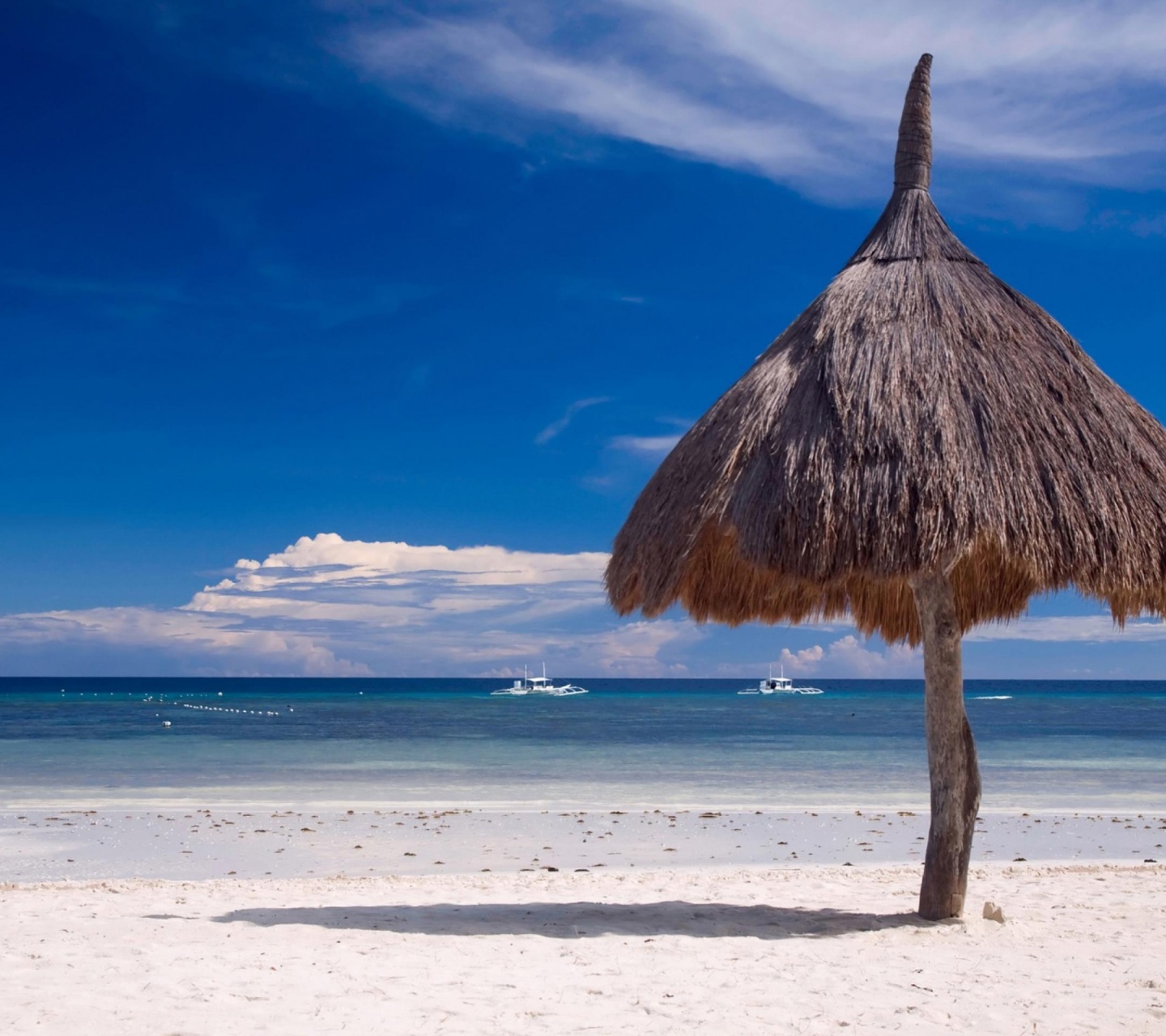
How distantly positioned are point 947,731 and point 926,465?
1647mm

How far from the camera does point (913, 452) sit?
5141mm

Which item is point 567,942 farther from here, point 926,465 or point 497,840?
point 497,840

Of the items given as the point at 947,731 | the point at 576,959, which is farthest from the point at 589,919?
the point at 947,731

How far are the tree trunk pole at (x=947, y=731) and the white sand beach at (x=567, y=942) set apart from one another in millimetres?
525

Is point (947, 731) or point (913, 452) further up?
point (913, 452)

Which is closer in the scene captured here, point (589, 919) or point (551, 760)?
point (589, 919)

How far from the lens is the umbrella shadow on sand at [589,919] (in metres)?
5.98

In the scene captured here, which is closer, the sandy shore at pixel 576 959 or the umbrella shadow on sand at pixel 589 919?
the sandy shore at pixel 576 959

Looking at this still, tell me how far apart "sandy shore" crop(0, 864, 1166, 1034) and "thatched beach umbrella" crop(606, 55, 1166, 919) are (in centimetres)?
94

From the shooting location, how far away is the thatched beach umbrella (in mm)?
5051

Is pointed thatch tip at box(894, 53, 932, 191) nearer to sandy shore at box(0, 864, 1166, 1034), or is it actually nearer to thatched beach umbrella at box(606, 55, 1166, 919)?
thatched beach umbrella at box(606, 55, 1166, 919)

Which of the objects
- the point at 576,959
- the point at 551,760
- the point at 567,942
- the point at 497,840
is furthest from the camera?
the point at 551,760

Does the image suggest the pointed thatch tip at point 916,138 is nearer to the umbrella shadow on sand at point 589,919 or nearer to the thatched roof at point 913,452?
the thatched roof at point 913,452

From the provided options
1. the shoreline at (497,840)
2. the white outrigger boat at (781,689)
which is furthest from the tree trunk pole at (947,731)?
the white outrigger boat at (781,689)
